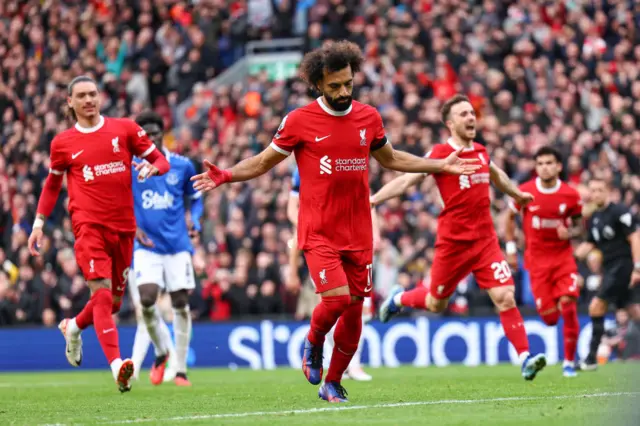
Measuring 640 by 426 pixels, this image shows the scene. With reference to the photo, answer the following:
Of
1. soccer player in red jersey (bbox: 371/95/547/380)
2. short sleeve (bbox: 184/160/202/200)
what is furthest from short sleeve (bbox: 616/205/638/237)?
short sleeve (bbox: 184/160/202/200)

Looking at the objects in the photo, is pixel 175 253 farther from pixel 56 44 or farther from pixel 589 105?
pixel 56 44

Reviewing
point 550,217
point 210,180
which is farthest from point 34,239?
point 550,217

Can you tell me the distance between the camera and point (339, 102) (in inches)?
370

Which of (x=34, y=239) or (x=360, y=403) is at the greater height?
(x=34, y=239)

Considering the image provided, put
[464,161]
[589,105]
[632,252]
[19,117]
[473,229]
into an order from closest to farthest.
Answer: [464,161], [473,229], [632,252], [589,105], [19,117]

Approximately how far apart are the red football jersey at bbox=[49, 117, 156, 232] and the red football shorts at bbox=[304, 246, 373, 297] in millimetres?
2665

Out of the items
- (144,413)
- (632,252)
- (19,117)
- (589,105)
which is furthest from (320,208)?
(19,117)

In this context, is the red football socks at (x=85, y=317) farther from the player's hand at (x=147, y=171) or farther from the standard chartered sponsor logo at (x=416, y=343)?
the standard chartered sponsor logo at (x=416, y=343)

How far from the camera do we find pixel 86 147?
11.3m

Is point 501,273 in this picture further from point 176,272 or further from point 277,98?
point 277,98

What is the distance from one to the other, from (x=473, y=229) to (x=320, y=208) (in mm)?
3263

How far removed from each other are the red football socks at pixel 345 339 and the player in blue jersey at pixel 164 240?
165 inches

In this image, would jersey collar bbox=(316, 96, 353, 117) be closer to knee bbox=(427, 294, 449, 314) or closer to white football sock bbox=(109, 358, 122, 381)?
white football sock bbox=(109, 358, 122, 381)

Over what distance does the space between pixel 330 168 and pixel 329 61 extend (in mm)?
827
